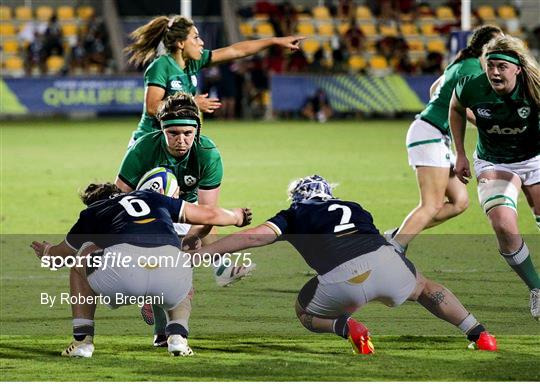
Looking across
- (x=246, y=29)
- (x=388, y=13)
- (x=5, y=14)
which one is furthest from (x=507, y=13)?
(x=5, y=14)

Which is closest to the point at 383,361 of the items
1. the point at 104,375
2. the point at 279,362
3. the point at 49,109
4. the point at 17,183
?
the point at 279,362

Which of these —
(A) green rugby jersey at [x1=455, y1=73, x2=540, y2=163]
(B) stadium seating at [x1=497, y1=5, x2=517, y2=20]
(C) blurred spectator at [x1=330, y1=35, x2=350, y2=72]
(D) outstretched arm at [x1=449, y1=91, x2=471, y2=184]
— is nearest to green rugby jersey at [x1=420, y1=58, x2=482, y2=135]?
(D) outstretched arm at [x1=449, y1=91, x2=471, y2=184]

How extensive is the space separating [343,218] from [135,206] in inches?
46.6

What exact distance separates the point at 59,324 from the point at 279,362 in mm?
1923

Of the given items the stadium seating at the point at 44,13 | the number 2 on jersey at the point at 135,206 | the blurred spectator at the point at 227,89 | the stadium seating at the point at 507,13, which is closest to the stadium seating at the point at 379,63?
the blurred spectator at the point at 227,89

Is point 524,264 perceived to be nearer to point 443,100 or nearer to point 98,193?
point 443,100

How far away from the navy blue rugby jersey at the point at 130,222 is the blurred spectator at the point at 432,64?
964 inches

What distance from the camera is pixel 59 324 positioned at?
26.2 ft

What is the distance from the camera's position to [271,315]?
830 centimetres

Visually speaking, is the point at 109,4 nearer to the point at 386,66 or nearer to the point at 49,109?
the point at 49,109

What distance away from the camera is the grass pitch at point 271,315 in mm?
6523

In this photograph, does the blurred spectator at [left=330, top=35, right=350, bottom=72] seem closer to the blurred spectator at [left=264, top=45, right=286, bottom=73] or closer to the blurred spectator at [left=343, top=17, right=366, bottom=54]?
the blurred spectator at [left=343, top=17, right=366, bottom=54]

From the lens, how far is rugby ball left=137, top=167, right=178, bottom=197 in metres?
7.68

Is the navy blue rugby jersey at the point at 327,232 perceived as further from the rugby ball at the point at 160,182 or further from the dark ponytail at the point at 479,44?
the dark ponytail at the point at 479,44
